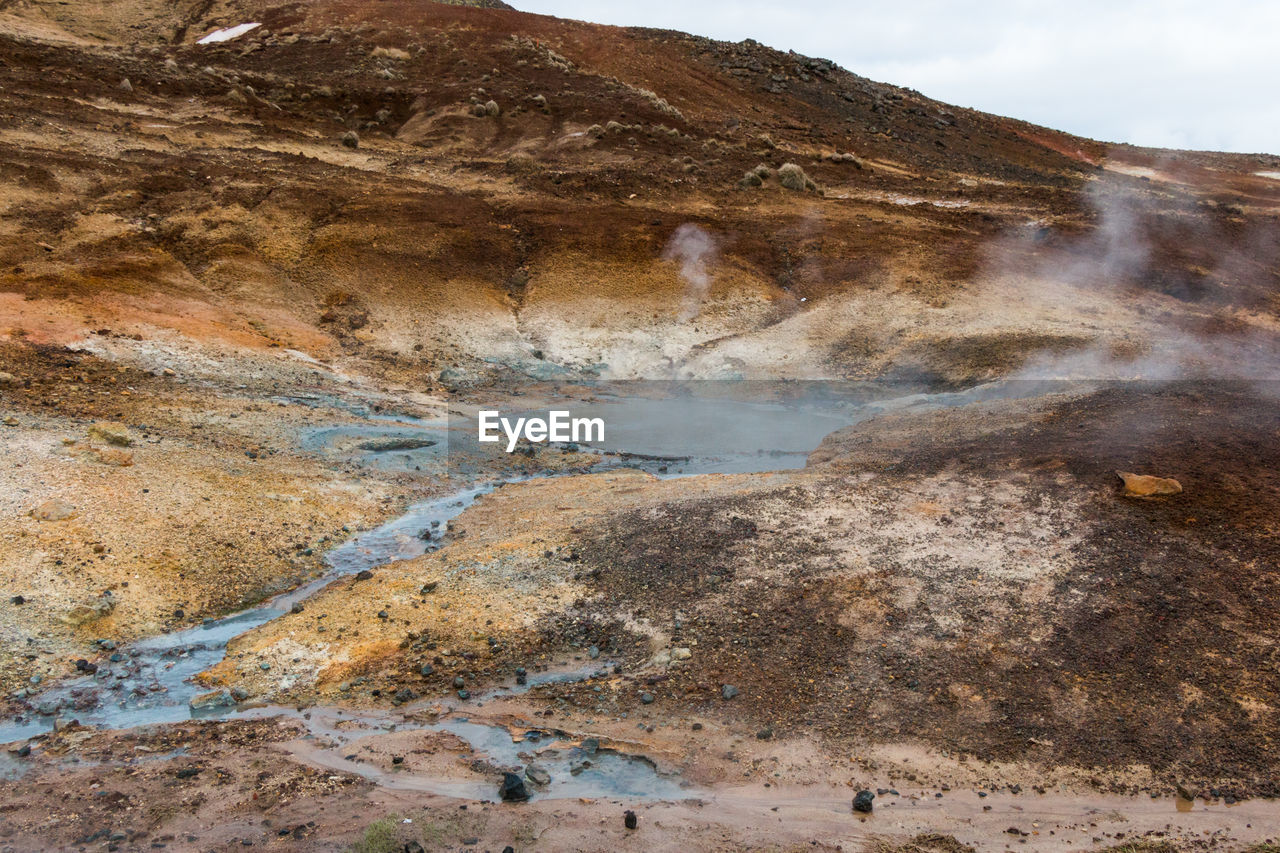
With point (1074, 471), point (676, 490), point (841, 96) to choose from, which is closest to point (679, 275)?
point (676, 490)

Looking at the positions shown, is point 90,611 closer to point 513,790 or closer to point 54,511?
point 54,511

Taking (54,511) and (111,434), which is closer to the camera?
(54,511)

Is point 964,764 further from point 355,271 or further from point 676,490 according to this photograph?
point 355,271

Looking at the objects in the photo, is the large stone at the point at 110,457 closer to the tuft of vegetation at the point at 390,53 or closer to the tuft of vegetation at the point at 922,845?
the tuft of vegetation at the point at 922,845

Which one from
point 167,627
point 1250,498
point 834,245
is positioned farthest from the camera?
point 834,245

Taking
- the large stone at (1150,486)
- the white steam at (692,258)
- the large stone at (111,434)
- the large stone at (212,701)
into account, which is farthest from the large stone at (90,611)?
the white steam at (692,258)

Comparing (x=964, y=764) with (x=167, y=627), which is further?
(x=167, y=627)

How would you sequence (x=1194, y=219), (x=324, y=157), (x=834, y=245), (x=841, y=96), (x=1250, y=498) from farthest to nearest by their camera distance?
(x=841, y=96) < (x=324, y=157) < (x=1194, y=219) < (x=834, y=245) < (x=1250, y=498)

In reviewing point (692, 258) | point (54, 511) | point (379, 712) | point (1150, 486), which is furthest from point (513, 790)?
point (692, 258)
